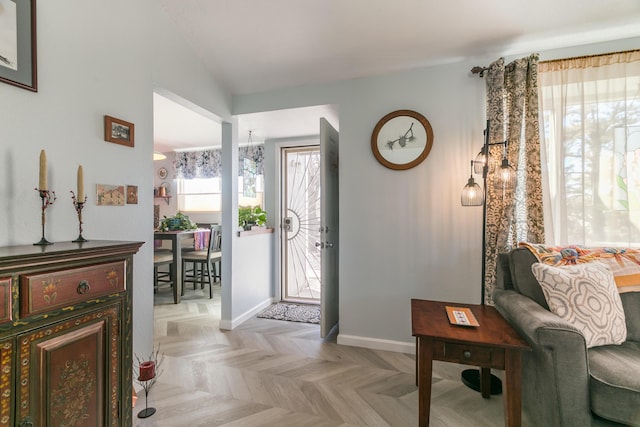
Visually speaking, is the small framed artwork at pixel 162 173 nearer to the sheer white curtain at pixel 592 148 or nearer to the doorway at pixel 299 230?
the doorway at pixel 299 230

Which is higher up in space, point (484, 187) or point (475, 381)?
point (484, 187)

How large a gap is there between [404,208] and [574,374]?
1.49m

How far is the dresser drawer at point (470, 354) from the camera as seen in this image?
1.37 meters

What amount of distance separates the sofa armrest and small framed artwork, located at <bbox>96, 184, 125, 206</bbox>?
2.40 m

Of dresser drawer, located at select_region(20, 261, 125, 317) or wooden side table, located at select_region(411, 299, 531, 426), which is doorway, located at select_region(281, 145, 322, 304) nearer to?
wooden side table, located at select_region(411, 299, 531, 426)

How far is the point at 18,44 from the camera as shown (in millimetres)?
1370

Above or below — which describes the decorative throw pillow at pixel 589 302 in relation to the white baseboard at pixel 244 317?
above

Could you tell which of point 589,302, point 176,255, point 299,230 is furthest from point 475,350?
point 176,255

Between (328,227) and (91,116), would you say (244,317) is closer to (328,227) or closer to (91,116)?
(328,227)

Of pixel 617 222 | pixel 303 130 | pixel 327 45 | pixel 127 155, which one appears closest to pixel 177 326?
pixel 127 155

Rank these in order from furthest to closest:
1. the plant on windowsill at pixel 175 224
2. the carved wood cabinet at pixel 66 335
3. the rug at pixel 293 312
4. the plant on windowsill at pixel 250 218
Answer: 1. the plant on windowsill at pixel 175 224
2. the plant on windowsill at pixel 250 218
3. the rug at pixel 293 312
4. the carved wood cabinet at pixel 66 335

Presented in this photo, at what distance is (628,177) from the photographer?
1978 mm

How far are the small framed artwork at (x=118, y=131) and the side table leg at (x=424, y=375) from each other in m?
2.11

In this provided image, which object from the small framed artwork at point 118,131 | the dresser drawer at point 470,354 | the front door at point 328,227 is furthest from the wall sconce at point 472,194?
the small framed artwork at point 118,131
